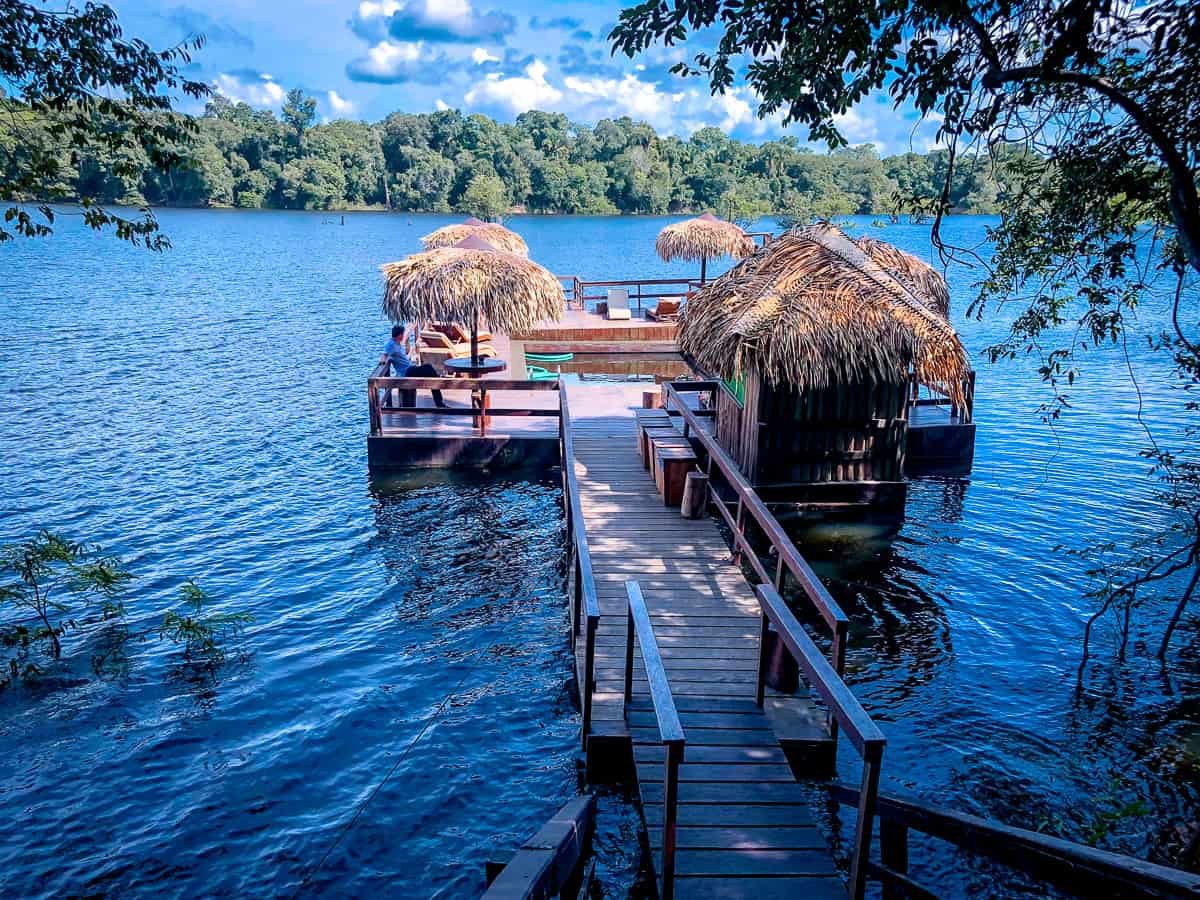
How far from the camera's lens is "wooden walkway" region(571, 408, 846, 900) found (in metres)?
5.34

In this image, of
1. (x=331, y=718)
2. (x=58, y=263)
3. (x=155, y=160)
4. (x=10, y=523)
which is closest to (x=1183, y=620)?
(x=331, y=718)

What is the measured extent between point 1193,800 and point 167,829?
8328mm

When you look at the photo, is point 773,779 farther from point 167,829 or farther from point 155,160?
point 155,160

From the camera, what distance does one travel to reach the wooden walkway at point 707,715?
534 centimetres

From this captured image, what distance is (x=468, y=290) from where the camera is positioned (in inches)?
667

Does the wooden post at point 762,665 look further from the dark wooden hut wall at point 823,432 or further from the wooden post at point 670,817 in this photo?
the dark wooden hut wall at point 823,432

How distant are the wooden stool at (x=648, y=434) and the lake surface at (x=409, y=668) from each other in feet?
6.12

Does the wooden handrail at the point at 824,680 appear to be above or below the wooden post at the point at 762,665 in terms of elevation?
above

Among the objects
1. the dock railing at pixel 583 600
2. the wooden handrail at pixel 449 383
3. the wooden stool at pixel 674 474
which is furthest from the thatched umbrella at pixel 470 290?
the wooden stool at pixel 674 474

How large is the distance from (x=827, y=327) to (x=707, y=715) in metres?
6.81

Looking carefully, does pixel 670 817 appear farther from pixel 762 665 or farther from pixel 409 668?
pixel 409 668

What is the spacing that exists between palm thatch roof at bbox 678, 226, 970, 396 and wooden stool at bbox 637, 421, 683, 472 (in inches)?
44.3

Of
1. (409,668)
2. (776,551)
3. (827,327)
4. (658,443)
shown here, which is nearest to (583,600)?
(776,551)

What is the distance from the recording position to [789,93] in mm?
6785
